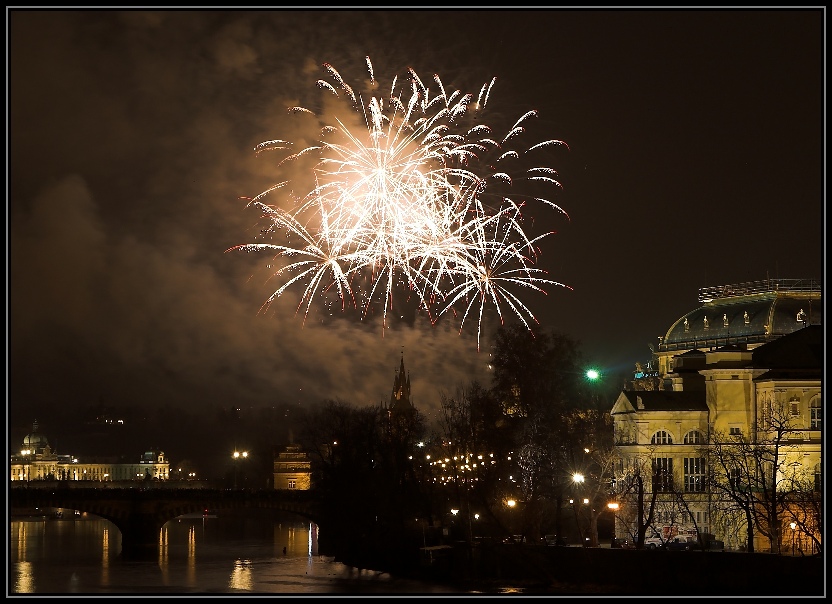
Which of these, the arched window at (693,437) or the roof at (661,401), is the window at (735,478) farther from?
the roof at (661,401)

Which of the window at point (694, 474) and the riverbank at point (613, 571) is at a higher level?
the window at point (694, 474)

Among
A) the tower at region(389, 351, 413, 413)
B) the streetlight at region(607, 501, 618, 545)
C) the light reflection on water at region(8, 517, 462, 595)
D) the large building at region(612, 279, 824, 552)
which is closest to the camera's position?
the streetlight at region(607, 501, 618, 545)

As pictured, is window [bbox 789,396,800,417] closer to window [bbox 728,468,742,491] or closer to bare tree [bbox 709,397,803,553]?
bare tree [bbox 709,397,803,553]

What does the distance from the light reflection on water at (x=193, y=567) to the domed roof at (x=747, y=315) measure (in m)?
36.3

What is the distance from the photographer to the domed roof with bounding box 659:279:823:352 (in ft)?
342

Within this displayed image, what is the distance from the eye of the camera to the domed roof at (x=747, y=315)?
104m

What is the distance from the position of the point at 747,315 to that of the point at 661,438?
1239 inches

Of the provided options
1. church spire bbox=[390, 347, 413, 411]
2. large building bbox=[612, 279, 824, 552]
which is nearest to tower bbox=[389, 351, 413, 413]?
church spire bbox=[390, 347, 413, 411]


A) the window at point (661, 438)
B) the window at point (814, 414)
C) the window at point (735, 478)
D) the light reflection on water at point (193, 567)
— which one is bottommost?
the light reflection on water at point (193, 567)

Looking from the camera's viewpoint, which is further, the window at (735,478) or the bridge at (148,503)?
the bridge at (148,503)

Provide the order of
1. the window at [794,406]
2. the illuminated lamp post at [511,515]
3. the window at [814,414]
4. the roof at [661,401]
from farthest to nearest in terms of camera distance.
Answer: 1. the roof at [661,401]
2. the illuminated lamp post at [511,515]
3. the window at [794,406]
4. the window at [814,414]

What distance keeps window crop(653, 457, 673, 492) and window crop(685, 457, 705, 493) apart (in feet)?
3.37

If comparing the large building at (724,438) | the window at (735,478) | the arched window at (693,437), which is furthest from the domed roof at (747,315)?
the window at (735,478)

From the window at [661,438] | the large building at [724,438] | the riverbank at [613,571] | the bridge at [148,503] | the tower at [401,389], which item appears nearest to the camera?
the riverbank at [613,571]
